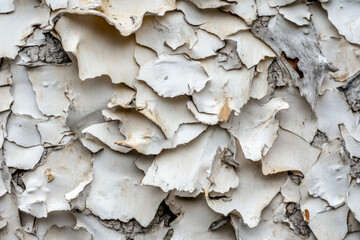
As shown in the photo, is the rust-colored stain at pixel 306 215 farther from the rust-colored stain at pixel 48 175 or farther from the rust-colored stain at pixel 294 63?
the rust-colored stain at pixel 48 175

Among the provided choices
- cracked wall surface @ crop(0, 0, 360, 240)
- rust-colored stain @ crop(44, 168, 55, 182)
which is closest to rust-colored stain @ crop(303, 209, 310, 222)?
cracked wall surface @ crop(0, 0, 360, 240)

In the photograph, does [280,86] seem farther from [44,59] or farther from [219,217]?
[44,59]

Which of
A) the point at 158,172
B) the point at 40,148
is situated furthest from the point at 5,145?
the point at 158,172

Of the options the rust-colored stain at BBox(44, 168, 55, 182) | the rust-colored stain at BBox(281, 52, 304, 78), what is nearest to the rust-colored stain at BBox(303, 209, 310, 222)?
the rust-colored stain at BBox(281, 52, 304, 78)

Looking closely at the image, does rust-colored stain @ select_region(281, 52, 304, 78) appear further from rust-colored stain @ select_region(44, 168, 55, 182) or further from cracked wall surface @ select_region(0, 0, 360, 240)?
rust-colored stain @ select_region(44, 168, 55, 182)

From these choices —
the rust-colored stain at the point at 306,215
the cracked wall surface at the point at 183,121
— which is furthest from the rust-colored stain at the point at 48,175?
the rust-colored stain at the point at 306,215

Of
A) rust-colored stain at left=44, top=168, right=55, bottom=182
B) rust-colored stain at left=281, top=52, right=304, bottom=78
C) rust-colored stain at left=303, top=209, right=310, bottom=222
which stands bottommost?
rust-colored stain at left=303, top=209, right=310, bottom=222

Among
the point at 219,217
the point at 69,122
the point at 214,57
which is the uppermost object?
the point at 214,57

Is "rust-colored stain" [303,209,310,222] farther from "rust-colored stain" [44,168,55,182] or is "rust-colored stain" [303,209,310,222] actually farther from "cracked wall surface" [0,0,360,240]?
"rust-colored stain" [44,168,55,182]

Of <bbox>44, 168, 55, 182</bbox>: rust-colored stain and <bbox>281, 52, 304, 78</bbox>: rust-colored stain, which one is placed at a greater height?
<bbox>281, 52, 304, 78</bbox>: rust-colored stain
